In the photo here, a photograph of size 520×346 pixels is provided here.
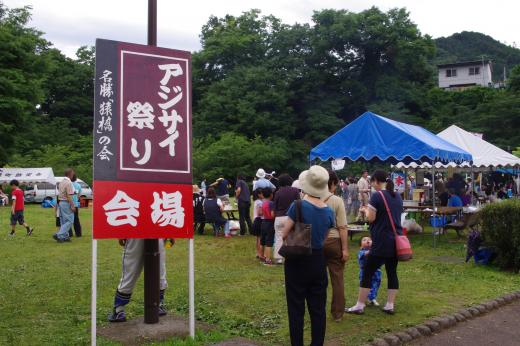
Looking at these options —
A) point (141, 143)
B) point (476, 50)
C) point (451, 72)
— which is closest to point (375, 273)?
point (141, 143)

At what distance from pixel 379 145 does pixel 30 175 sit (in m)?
25.7

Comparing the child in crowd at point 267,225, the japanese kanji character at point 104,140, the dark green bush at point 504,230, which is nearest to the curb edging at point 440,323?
the dark green bush at point 504,230

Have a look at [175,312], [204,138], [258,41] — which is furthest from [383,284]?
[258,41]

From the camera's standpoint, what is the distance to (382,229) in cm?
583

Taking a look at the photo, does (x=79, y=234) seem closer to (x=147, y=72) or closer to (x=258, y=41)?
(x=147, y=72)

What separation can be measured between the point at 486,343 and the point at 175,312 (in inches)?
132

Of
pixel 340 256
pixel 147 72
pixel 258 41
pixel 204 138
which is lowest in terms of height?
pixel 340 256

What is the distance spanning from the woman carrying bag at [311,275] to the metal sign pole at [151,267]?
1.50 m

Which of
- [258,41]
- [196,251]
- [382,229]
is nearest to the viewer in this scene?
[382,229]

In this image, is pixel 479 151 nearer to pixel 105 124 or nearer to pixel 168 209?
pixel 168 209

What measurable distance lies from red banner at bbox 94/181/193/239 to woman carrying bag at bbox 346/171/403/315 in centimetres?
213

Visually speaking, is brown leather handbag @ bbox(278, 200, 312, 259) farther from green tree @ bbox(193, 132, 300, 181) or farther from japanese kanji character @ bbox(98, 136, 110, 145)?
green tree @ bbox(193, 132, 300, 181)

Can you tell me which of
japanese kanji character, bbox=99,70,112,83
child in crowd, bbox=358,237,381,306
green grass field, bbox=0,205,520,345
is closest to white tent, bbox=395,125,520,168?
green grass field, bbox=0,205,520,345

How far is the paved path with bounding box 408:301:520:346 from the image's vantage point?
532 centimetres
